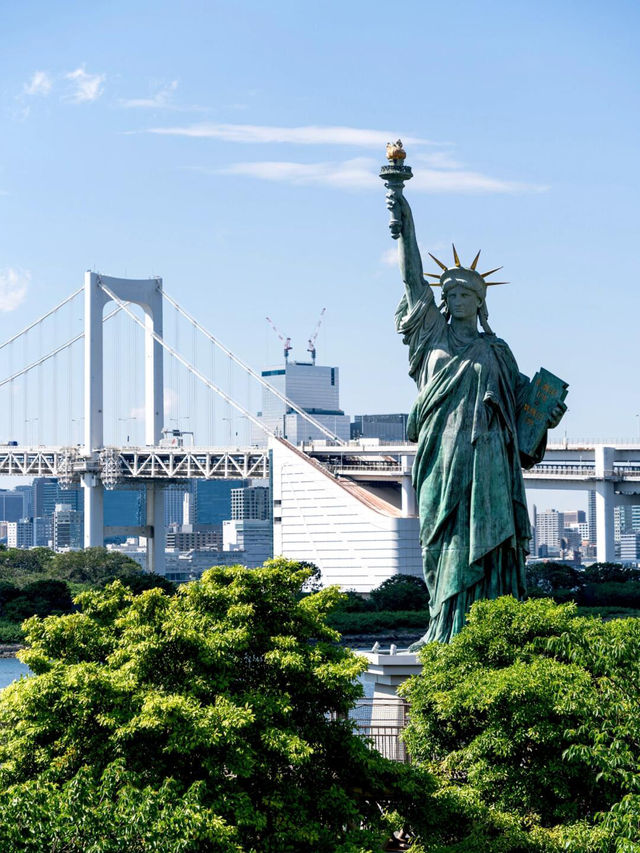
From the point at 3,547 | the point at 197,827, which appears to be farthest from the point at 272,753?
the point at 3,547

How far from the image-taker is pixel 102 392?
78.5 meters

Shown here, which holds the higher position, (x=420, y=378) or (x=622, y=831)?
(x=420, y=378)

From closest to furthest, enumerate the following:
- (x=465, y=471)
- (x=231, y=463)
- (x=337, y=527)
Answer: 1. (x=465, y=471)
2. (x=337, y=527)
3. (x=231, y=463)

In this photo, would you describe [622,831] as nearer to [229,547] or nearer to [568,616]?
[568,616]

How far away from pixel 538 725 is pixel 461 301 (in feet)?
16.2

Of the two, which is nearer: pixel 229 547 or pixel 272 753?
pixel 272 753

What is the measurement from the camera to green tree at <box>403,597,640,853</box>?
11.7m

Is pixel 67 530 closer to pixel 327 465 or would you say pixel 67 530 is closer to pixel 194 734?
pixel 327 465

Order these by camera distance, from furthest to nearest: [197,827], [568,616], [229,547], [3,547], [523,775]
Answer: [229,547]
[3,547]
[568,616]
[523,775]
[197,827]

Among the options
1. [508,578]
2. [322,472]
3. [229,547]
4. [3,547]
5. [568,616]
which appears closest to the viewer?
[568,616]

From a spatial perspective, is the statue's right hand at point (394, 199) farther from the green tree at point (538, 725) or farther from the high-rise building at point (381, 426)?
the high-rise building at point (381, 426)

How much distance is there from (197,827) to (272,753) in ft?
4.82

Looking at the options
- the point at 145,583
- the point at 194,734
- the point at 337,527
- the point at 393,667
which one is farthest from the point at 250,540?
the point at 194,734

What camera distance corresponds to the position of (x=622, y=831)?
10906 mm
